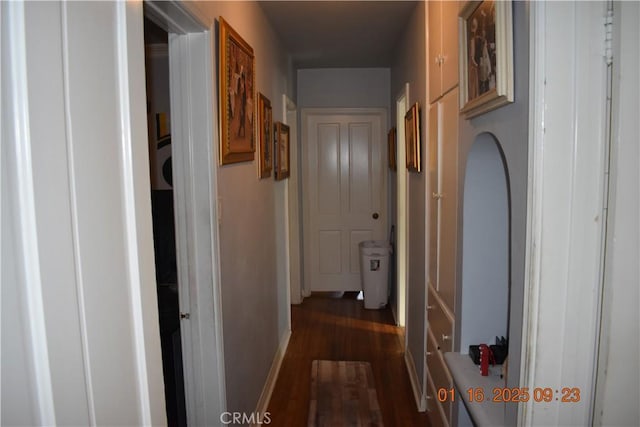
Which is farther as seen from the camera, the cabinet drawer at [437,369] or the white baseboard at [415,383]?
the white baseboard at [415,383]

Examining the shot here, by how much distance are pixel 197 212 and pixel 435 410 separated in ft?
5.31

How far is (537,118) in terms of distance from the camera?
2.82ft

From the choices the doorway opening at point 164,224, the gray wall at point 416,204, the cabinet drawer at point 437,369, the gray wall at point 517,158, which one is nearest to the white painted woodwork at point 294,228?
the gray wall at point 416,204

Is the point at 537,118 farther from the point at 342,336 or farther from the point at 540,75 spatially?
the point at 342,336

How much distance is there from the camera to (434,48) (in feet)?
7.58

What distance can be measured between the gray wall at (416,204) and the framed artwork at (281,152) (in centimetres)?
103

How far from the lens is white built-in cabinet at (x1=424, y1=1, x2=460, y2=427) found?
189 centimetres

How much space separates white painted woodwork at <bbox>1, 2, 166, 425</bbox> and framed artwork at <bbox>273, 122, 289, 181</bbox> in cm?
264

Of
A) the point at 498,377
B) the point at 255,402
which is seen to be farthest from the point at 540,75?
the point at 255,402

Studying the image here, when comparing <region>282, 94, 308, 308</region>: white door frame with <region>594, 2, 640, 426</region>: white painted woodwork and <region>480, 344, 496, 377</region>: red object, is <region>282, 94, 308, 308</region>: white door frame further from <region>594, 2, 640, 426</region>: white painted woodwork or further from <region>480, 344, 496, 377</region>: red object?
<region>594, 2, 640, 426</region>: white painted woodwork

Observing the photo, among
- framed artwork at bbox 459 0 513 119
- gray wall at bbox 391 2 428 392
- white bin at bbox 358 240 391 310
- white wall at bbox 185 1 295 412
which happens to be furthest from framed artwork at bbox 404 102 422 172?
white bin at bbox 358 240 391 310

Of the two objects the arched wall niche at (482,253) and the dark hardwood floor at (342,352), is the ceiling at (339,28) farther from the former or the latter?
the dark hardwood floor at (342,352)

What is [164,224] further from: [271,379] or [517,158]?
[517,158]

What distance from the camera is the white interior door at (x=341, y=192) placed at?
16.8 ft
